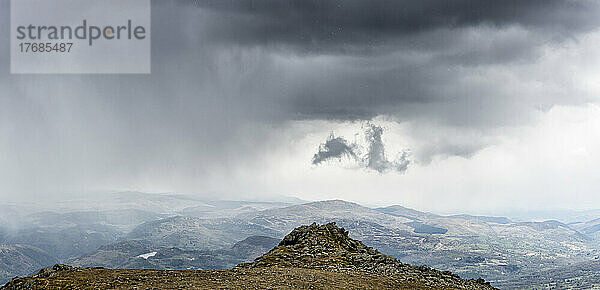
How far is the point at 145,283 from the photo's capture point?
151 feet

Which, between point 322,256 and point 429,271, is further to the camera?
point 322,256

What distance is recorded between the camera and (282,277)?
4912cm

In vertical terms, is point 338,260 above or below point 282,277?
Answer: below

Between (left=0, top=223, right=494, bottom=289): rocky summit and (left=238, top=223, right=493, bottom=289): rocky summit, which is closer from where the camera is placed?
(left=0, top=223, right=494, bottom=289): rocky summit

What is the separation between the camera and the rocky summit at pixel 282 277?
45594 millimetres

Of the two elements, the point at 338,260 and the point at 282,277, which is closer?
the point at 282,277

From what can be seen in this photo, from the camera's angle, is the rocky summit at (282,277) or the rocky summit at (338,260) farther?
the rocky summit at (338,260)

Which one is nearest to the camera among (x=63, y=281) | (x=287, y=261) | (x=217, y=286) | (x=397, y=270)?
(x=217, y=286)

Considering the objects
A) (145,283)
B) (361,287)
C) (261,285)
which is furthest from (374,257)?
(145,283)

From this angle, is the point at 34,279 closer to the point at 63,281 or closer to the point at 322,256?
the point at 63,281

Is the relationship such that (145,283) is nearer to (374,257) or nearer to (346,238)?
(374,257)

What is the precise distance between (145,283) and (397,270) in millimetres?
31589

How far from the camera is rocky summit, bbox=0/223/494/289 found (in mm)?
45594

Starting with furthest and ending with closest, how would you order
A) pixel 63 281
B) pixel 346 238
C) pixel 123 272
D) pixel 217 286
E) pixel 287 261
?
pixel 346 238, pixel 287 261, pixel 123 272, pixel 63 281, pixel 217 286
